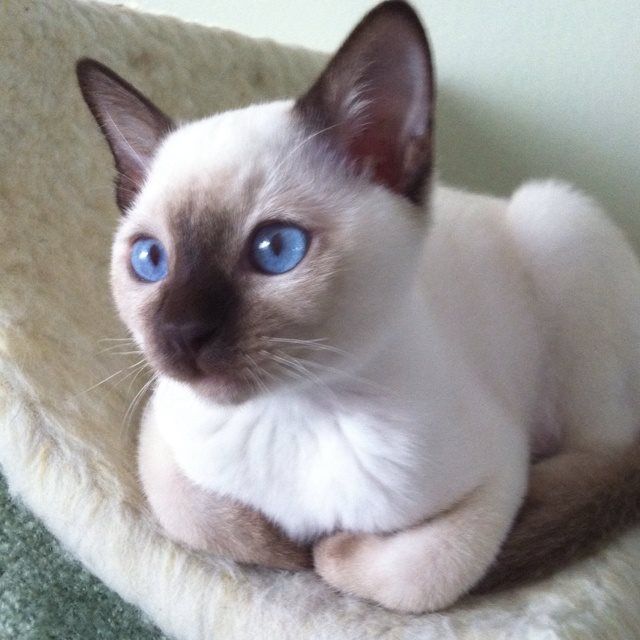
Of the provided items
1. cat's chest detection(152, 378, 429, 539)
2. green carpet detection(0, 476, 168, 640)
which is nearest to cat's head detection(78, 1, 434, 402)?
cat's chest detection(152, 378, 429, 539)

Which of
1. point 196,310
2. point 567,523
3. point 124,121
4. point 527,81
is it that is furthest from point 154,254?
point 527,81

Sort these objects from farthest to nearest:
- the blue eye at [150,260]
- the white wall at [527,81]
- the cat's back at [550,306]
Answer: the white wall at [527,81] < the cat's back at [550,306] < the blue eye at [150,260]

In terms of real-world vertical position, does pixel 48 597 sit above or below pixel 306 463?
below

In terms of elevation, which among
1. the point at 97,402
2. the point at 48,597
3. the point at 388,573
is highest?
the point at 388,573

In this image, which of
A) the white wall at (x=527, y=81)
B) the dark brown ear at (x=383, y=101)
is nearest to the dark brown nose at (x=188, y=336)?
the dark brown ear at (x=383, y=101)

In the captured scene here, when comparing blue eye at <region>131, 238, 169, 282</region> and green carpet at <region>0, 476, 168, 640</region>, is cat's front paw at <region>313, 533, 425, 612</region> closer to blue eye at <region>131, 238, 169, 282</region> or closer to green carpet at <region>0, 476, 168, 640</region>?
green carpet at <region>0, 476, 168, 640</region>

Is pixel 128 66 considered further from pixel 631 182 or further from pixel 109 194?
pixel 631 182

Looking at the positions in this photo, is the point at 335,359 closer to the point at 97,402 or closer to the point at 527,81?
the point at 97,402

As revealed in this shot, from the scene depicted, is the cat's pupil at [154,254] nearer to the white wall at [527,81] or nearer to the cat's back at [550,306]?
the cat's back at [550,306]
